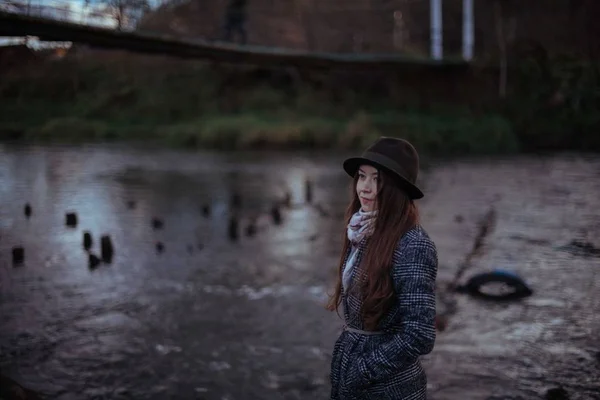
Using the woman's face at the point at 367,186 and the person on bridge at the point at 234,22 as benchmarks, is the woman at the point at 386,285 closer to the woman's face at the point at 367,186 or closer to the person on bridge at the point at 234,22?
the woman's face at the point at 367,186

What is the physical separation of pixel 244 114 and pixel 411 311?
98.7 feet

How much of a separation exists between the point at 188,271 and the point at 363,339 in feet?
23.7

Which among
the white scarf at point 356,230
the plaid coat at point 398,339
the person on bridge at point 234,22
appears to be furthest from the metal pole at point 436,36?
the plaid coat at point 398,339

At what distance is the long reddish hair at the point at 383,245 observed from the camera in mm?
2605

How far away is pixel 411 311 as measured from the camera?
2.55 metres

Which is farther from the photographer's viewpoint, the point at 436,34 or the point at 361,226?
the point at 436,34

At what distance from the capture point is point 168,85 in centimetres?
3325

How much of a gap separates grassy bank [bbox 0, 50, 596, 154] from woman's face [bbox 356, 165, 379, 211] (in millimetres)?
22725

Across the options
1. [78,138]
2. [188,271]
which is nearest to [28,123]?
[78,138]

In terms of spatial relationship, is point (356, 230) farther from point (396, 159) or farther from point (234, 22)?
point (234, 22)

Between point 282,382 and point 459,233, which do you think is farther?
point 459,233

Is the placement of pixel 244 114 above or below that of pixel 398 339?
above

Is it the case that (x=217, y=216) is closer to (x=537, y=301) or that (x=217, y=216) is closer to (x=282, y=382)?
(x=537, y=301)

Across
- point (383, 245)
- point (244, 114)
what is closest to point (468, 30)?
point (244, 114)
